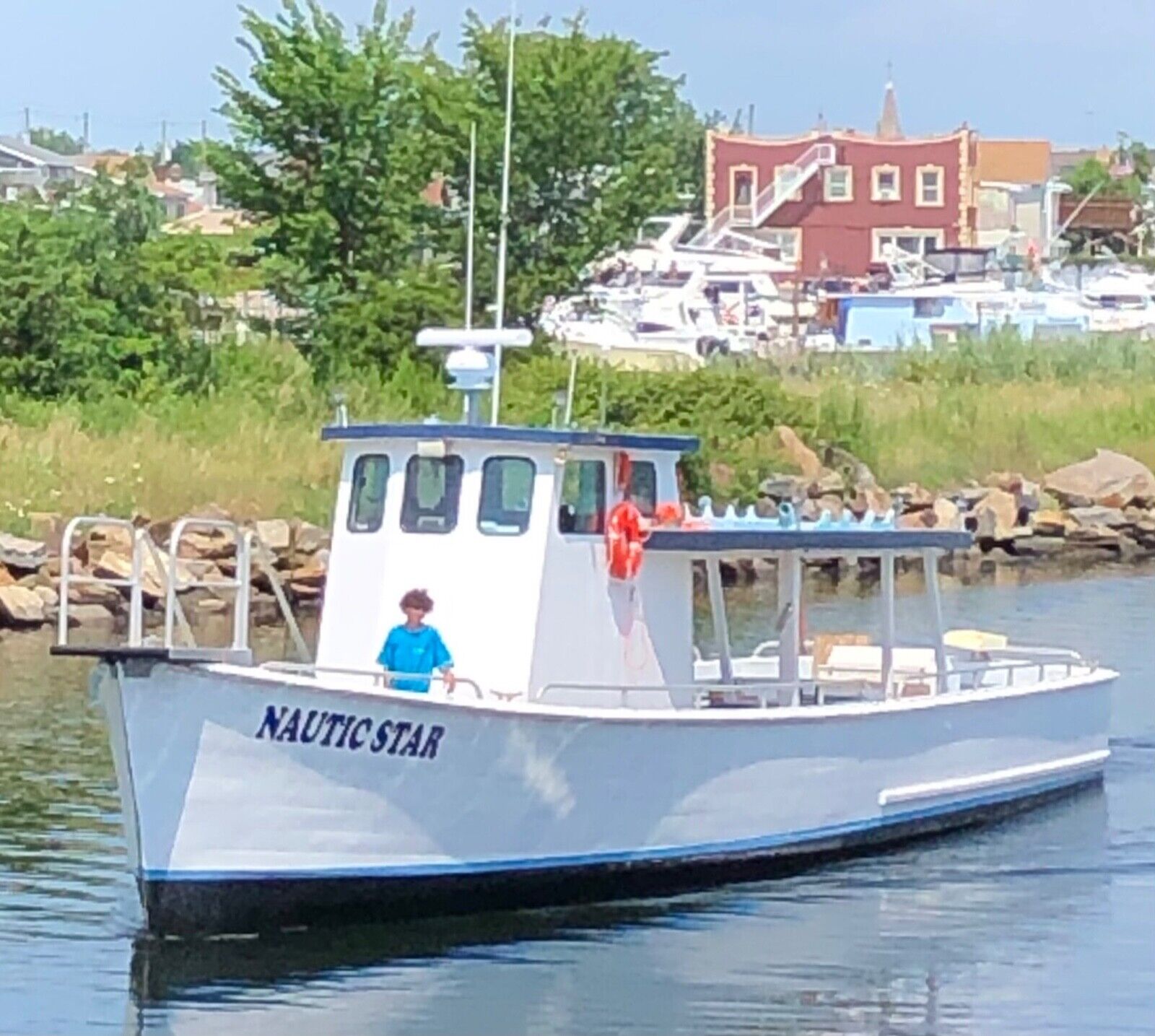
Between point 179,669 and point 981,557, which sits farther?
point 981,557

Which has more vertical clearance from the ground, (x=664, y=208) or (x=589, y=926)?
(x=664, y=208)

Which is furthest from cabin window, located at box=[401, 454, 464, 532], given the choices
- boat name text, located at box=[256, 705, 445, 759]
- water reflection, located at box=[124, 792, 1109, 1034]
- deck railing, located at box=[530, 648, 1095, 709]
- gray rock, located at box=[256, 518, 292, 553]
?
gray rock, located at box=[256, 518, 292, 553]

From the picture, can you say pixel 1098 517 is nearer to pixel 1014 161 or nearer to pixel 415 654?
pixel 415 654

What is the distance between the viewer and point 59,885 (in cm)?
1902

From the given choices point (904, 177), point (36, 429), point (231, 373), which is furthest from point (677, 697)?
point (904, 177)

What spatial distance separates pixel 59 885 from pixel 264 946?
2.31m

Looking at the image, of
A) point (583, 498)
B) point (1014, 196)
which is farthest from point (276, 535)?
point (1014, 196)

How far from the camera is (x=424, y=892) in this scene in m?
17.6

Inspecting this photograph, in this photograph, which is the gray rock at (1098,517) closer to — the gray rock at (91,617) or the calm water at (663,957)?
the gray rock at (91,617)

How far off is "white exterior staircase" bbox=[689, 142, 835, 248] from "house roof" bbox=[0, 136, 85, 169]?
25727 mm

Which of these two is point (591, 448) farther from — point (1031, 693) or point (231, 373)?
point (231, 373)

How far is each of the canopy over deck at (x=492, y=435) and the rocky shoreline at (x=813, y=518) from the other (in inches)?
528

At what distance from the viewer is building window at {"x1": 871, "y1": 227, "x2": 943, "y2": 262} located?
9138 centimetres

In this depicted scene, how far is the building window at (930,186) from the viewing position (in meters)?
90.5
